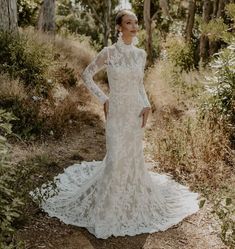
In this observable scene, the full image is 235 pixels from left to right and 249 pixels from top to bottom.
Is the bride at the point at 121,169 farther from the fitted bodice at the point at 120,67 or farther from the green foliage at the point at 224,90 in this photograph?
the green foliage at the point at 224,90

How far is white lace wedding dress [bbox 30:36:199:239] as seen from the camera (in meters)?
4.76

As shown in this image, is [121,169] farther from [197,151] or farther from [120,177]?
[197,151]

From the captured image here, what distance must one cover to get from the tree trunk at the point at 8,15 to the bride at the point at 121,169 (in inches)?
208

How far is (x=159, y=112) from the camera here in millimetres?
9180

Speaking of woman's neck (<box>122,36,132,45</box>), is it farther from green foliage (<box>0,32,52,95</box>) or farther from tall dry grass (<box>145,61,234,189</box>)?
green foliage (<box>0,32,52,95</box>)

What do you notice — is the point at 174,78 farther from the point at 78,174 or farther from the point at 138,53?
the point at 138,53

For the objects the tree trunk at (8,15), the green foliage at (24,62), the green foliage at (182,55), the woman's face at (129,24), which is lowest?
the green foliage at (182,55)

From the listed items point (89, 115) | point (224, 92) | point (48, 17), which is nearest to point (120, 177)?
point (224, 92)

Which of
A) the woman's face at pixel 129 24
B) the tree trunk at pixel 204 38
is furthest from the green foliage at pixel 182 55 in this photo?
the woman's face at pixel 129 24

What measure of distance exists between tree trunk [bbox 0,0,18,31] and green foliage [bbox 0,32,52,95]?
441 mm

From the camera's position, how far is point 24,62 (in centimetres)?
879

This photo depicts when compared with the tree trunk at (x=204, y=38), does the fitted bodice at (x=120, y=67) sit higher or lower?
higher

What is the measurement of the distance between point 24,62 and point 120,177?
15.2 ft

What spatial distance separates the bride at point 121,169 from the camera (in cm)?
475
